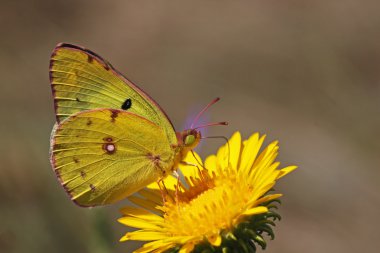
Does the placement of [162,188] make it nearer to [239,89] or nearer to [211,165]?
[211,165]

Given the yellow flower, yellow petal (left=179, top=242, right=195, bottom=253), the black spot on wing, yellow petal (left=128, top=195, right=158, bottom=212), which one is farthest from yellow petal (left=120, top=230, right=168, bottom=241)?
the black spot on wing

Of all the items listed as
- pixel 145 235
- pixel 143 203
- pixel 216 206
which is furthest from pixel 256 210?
pixel 143 203

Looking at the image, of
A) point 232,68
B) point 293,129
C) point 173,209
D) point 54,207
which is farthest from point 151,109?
point 232,68

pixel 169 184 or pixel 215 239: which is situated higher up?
pixel 169 184

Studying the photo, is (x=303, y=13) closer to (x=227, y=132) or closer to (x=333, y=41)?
(x=333, y=41)

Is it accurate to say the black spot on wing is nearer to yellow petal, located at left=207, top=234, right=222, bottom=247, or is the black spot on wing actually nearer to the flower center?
the flower center

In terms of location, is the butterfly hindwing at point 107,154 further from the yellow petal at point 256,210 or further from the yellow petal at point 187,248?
the yellow petal at point 256,210
